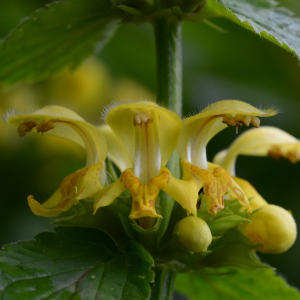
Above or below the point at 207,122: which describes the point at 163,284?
below

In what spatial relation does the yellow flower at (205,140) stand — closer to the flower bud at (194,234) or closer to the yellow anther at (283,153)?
the flower bud at (194,234)

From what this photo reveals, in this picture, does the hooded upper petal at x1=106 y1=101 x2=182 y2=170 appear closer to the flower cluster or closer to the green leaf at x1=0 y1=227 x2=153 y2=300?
the flower cluster

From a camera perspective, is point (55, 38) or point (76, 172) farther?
point (55, 38)

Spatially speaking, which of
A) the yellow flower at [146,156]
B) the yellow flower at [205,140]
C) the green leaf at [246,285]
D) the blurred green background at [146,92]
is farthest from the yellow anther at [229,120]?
the blurred green background at [146,92]

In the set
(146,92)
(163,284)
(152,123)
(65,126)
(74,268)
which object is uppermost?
(152,123)

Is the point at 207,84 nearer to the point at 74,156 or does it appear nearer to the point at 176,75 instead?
the point at 74,156

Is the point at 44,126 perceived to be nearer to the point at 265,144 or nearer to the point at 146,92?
the point at 265,144

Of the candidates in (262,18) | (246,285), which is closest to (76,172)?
(262,18)
